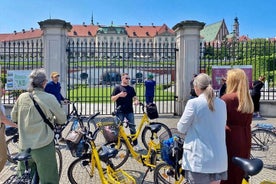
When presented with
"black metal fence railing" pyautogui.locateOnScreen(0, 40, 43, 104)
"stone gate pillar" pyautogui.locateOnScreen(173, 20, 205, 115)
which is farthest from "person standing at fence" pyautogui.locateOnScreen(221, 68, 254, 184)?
"black metal fence railing" pyautogui.locateOnScreen(0, 40, 43, 104)

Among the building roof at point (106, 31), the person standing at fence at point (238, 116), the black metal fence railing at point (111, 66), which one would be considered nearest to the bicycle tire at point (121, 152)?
the person standing at fence at point (238, 116)

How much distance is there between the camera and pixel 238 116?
350cm

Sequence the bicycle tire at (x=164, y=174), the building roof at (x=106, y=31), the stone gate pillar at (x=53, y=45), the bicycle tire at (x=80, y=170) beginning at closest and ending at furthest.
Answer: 1. the bicycle tire at (x=164, y=174)
2. the bicycle tire at (x=80, y=170)
3. the stone gate pillar at (x=53, y=45)
4. the building roof at (x=106, y=31)

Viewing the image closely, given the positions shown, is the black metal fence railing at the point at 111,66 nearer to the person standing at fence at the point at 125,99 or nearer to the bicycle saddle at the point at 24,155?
the person standing at fence at the point at 125,99

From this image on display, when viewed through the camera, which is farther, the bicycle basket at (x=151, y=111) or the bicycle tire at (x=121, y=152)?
the bicycle basket at (x=151, y=111)

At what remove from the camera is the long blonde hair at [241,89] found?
345 cm

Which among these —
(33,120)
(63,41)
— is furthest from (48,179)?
(63,41)

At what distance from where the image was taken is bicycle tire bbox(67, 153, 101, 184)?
4548 mm

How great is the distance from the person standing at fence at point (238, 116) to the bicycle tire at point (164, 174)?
0.97 meters

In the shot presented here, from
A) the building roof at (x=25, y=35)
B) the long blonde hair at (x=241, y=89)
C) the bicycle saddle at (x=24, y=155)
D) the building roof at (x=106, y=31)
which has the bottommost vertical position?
the bicycle saddle at (x=24, y=155)

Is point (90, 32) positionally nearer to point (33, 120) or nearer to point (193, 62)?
point (193, 62)

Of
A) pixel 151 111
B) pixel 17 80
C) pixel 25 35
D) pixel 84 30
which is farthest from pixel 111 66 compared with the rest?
pixel 84 30

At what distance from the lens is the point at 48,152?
373 cm

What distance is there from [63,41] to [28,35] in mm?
100874
